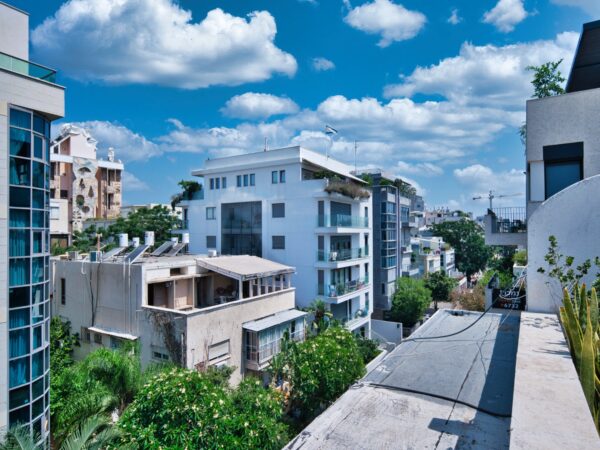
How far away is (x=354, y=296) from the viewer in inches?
1168

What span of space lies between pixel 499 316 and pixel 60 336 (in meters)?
20.4

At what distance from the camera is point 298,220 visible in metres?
27.9

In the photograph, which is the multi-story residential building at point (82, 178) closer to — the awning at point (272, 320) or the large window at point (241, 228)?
the large window at point (241, 228)

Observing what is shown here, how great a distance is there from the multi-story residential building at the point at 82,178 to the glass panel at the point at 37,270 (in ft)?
166

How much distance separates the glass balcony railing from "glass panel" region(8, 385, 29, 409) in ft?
29.6

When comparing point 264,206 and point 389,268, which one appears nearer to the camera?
point 264,206

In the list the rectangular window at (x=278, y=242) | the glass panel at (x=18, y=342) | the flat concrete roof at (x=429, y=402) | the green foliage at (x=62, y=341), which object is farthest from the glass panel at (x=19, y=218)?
the rectangular window at (x=278, y=242)

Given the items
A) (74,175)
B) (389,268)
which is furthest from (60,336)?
(74,175)

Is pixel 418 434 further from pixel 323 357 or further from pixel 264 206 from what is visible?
pixel 264 206

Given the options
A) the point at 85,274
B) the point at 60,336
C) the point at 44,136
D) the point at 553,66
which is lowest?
the point at 60,336

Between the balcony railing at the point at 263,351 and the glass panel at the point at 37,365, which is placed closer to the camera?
the glass panel at the point at 37,365

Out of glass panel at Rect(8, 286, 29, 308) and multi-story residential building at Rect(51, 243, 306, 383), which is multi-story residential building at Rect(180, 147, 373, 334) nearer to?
multi-story residential building at Rect(51, 243, 306, 383)

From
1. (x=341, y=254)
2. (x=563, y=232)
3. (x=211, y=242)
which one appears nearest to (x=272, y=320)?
(x=341, y=254)

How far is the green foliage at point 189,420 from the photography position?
9055mm
